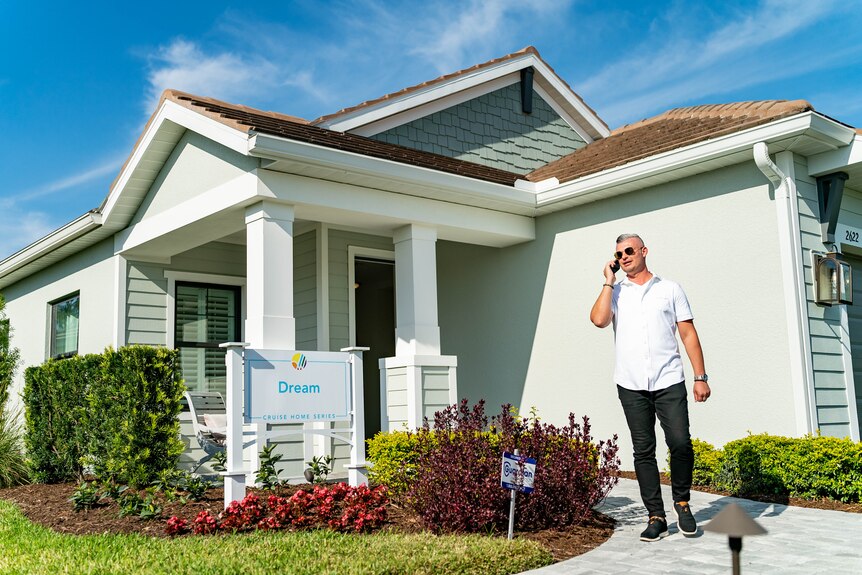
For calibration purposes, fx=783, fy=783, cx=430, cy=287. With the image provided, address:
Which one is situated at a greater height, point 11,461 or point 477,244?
point 477,244

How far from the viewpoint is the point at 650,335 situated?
5137 millimetres

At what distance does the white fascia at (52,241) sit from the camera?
964 centimetres

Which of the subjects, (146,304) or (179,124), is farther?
(146,304)

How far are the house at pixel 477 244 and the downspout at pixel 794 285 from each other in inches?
0.7

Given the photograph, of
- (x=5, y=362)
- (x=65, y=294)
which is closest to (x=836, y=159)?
(x=65, y=294)

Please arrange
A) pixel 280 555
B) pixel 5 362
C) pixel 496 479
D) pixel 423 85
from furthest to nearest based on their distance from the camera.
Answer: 1. pixel 5 362
2. pixel 423 85
3. pixel 496 479
4. pixel 280 555

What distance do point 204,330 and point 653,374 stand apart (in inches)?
271

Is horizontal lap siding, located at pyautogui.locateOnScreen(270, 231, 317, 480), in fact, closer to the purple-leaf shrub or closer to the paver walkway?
the purple-leaf shrub

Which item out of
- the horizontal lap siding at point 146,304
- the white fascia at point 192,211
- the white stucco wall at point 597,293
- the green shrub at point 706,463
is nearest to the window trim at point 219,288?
the horizontal lap siding at point 146,304

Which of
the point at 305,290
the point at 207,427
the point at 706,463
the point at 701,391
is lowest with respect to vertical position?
the point at 706,463

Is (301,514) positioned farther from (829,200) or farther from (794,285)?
(829,200)

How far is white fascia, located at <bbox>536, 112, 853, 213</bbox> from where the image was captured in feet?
23.1

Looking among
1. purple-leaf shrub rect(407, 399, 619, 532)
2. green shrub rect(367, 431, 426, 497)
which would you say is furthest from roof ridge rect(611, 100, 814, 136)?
green shrub rect(367, 431, 426, 497)

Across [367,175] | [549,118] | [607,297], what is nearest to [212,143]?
[367,175]
